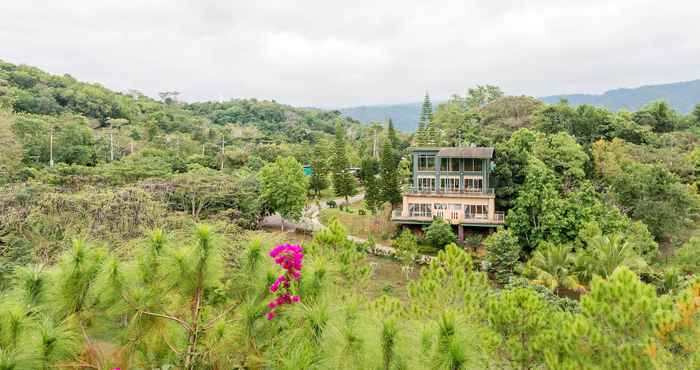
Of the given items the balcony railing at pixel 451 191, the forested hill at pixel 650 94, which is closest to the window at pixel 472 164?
the balcony railing at pixel 451 191

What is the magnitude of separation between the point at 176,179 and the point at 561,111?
24.2 metres

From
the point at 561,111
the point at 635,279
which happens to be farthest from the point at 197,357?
the point at 561,111

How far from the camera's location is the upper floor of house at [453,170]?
69.1 feet

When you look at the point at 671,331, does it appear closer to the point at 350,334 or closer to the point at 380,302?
the point at 380,302

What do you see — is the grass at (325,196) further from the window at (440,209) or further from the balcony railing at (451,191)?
the window at (440,209)

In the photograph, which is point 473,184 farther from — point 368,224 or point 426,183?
point 368,224

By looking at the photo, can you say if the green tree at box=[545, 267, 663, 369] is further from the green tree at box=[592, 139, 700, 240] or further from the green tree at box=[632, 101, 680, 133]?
the green tree at box=[632, 101, 680, 133]

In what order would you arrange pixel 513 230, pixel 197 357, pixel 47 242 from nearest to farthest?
1. pixel 197 357
2. pixel 47 242
3. pixel 513 230

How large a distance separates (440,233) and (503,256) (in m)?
3.68

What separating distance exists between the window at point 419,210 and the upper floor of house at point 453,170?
819 mm

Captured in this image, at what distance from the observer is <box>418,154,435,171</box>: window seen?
22.2 meters

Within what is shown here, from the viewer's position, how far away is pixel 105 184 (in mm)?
19469

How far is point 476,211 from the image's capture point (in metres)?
20.8

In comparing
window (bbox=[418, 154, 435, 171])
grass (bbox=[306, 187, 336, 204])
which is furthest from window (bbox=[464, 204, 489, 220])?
grass (bbox=[306, 187, 336, 204])
